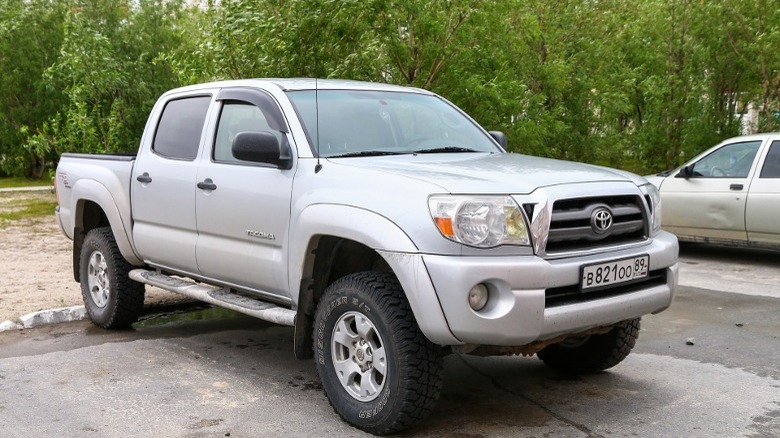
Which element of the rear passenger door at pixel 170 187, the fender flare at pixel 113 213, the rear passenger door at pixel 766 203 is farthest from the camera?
the rear passenger door at pixel 766 203

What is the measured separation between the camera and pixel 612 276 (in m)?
4.52

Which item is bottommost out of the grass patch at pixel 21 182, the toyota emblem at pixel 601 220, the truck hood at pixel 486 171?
the grass patch at pixel 21 182

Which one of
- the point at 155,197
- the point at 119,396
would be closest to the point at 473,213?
the point at 119,396

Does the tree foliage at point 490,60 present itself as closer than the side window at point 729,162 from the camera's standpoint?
No

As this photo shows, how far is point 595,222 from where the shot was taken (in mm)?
4504

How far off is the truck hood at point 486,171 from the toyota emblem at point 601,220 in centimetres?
19

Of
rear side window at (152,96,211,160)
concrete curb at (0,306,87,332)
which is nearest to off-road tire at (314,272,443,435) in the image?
rear side window at (152,96,211,160)

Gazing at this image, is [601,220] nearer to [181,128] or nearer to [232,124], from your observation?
[232,124]

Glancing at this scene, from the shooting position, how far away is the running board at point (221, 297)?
5160mm

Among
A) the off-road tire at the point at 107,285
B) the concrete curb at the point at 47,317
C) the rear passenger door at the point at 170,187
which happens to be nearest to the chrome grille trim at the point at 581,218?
the rear passenger door at the point at 170,187

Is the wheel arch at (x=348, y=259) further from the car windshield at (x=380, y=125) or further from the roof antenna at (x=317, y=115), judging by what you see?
the car windshield at (x=380, y=125)

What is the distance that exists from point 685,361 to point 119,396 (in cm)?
373

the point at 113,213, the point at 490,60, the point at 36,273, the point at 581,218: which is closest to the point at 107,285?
the point at 113,213

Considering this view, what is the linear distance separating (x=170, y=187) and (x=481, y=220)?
2777 millimetres
